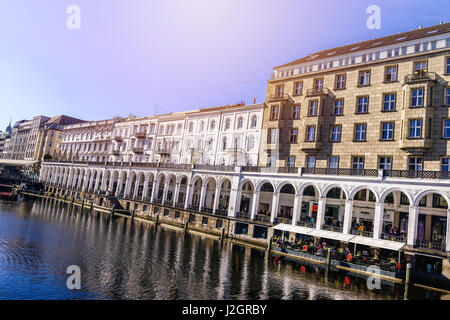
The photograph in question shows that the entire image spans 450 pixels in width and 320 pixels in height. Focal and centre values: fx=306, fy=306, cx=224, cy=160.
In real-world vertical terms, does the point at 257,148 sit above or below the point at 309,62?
below

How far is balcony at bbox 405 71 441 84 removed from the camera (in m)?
33.4

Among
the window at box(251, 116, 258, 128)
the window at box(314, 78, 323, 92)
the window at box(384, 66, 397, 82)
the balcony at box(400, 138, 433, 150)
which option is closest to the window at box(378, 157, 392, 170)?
the balcony at box(400, 138, 433, 150)

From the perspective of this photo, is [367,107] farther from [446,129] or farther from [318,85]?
[446,129]

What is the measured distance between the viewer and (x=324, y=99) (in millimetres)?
41594

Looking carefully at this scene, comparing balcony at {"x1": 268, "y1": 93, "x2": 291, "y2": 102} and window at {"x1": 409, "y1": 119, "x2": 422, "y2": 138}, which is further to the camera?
balcony at {"x1": 268, "y1": 93, "x2": 291, "y2": 102}

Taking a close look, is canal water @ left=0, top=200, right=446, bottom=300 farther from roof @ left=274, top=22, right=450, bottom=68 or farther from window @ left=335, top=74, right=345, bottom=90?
roof @ left=274, top=22, right=450, bottom=68

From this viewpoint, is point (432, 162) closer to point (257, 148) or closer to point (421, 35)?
point (421, 35)

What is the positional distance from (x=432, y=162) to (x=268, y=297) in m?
24.7

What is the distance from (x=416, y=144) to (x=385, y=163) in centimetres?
403

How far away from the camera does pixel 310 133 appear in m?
41.8

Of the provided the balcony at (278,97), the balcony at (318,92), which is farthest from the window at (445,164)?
the balcony at (278,97)

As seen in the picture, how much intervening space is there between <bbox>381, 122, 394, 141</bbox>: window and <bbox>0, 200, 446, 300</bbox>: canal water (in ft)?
58.8

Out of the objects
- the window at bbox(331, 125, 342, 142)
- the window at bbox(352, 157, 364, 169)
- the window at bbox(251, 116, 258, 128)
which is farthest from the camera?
the window at bbox(251, 116, 258, 128)
